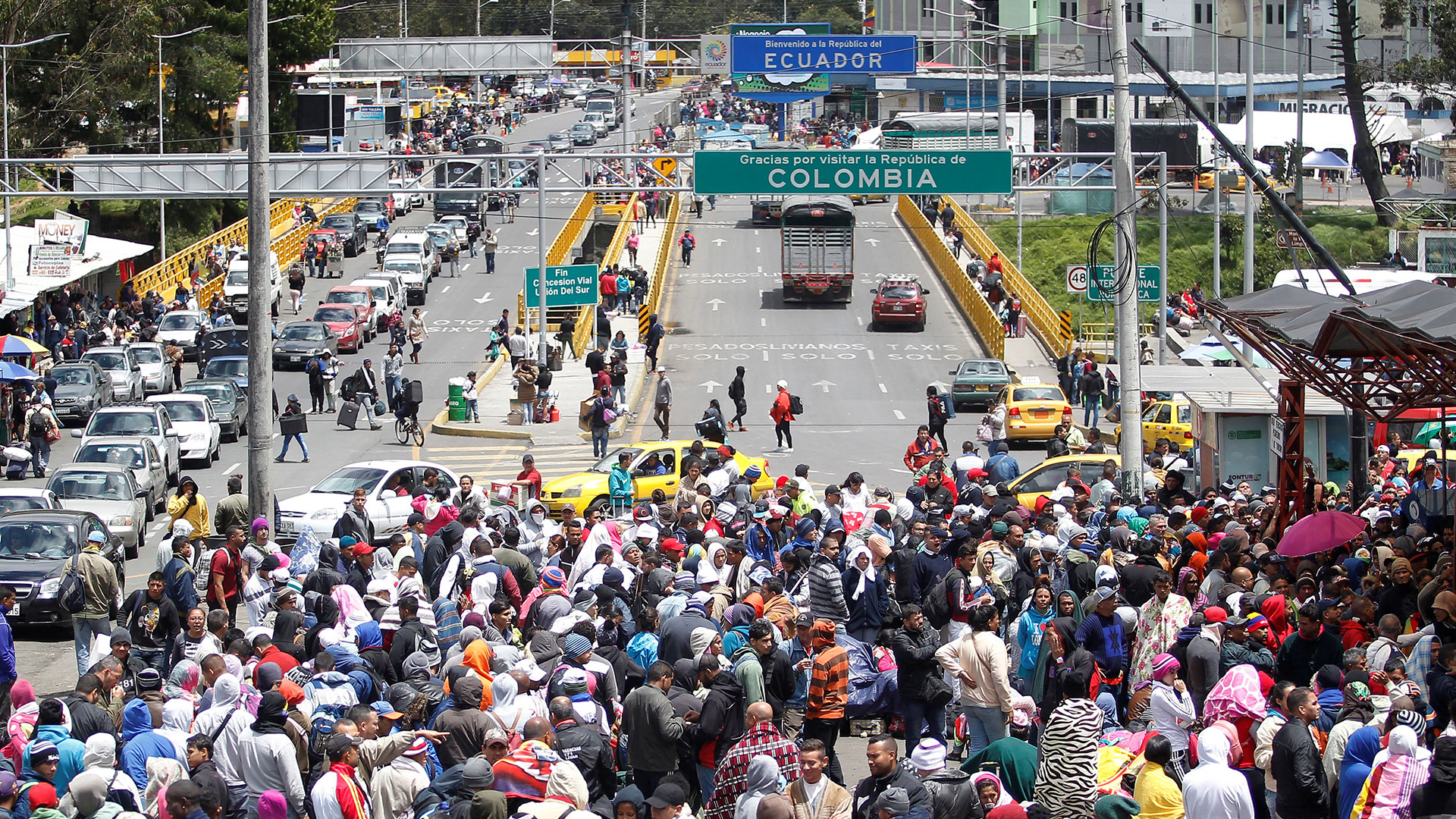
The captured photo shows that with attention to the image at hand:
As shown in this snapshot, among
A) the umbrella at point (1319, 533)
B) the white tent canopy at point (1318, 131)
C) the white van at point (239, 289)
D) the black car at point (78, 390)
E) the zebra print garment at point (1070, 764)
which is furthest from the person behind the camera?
the white tent canopy at point (1318, 131)

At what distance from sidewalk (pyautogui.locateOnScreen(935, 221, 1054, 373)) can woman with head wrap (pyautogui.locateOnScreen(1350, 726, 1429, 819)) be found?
3395cm

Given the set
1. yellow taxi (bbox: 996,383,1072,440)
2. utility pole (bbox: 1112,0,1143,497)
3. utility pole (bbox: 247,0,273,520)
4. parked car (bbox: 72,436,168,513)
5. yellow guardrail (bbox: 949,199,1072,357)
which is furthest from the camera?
yellow guardrail (bbox: 949,199,1072,357)

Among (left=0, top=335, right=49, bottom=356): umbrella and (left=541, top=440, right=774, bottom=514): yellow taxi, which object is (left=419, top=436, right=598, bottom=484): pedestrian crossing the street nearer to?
(left=541, top=440, right=774, bottom=514): yellow taxi

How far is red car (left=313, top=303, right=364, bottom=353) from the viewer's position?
151ft

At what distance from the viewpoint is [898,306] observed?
1913 inches

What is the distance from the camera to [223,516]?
18.6 m

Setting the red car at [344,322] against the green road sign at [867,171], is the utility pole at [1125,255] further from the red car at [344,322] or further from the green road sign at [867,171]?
the red car at [344,322]

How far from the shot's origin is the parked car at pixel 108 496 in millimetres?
22656

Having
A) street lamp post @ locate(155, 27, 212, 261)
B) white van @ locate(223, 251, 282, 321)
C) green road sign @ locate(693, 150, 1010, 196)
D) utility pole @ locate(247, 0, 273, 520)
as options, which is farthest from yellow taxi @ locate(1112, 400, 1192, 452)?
street lamp post @ locate(155, 27, 212, 261)

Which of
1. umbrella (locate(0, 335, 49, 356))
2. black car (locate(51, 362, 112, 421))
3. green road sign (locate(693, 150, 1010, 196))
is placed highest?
green road sign (locate(693, 150, 1010, 196))

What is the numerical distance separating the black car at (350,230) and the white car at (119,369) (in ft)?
88.3

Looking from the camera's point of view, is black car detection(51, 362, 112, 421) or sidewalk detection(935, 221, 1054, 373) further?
sidewalk detection(935, 221, 1054, 373)

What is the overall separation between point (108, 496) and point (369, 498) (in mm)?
4373

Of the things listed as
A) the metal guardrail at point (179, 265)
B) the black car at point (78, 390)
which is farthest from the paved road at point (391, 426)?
the metal guardrail at point (179, 265)
